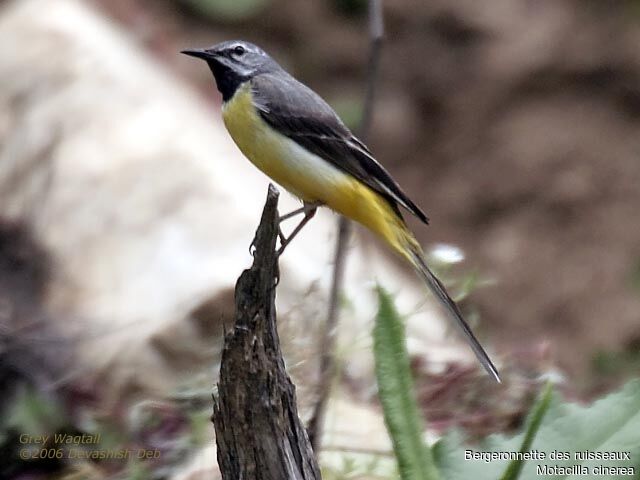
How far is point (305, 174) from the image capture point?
3525 mm

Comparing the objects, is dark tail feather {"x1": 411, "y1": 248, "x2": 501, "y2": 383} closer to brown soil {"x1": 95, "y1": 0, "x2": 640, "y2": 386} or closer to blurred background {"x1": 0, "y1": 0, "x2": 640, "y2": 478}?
blurred background {"x1": 0, "y1": 0, "x2": 640, "y2": 478}

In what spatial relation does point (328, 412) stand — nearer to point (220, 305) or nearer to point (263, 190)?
point (220, 305)

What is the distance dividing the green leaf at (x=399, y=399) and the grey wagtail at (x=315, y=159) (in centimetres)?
46

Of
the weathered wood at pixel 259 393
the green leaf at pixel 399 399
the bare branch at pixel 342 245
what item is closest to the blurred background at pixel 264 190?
the bare branch at pixel 342 245

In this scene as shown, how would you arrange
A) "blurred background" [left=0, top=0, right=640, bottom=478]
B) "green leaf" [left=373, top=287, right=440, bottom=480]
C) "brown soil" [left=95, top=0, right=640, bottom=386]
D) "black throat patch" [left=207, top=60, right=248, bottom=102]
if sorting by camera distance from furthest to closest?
"brown soil" [left=95, top=0, right=640, bottom=386] → "blurred background" [left=0, top=0, right=640, bottom=478] → "black throat patch" [left=207, top=60, right=248, bottom=102] → "green leaf" [left=373, top=287, right=440, bottom=480]

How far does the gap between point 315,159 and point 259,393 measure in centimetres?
94

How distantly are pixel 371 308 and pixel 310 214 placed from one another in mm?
1910

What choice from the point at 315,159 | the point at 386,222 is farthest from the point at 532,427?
the point at 315,159

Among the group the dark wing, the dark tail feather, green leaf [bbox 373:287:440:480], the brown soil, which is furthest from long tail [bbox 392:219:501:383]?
the brown soil

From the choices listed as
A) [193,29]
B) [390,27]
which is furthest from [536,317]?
[193,29]

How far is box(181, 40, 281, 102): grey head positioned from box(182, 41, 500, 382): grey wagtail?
0.04m

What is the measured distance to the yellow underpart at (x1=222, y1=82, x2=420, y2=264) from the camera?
11.6 feet

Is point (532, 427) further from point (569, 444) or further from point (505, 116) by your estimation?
point (505, 116)

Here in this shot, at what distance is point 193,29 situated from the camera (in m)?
8.63
